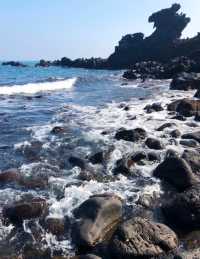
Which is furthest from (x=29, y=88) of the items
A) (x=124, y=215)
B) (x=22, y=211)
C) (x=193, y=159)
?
(x=124, y=215)

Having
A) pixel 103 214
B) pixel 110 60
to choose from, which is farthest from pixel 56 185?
pixel 110 60

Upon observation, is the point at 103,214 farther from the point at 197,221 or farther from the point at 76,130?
the point at 76,130

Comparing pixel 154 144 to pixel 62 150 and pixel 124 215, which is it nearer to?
pixel 62 150

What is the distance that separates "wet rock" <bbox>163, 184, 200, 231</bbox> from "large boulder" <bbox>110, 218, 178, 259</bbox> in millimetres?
805

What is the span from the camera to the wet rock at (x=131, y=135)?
16828 millimetres

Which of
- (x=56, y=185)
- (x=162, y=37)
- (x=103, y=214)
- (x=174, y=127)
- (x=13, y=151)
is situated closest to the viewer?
(x=103, y=214)

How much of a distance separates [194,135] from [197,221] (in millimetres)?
7442

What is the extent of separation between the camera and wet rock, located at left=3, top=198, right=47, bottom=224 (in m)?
9.99

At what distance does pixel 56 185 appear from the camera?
1209 cm

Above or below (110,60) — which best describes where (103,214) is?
above

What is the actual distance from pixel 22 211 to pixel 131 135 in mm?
7590

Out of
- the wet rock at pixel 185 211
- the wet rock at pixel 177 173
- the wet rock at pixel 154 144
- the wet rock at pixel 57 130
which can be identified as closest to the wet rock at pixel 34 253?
the wet rock at pixel 185 211

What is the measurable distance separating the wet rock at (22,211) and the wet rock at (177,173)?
146 inches

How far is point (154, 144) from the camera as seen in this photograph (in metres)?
15.7
